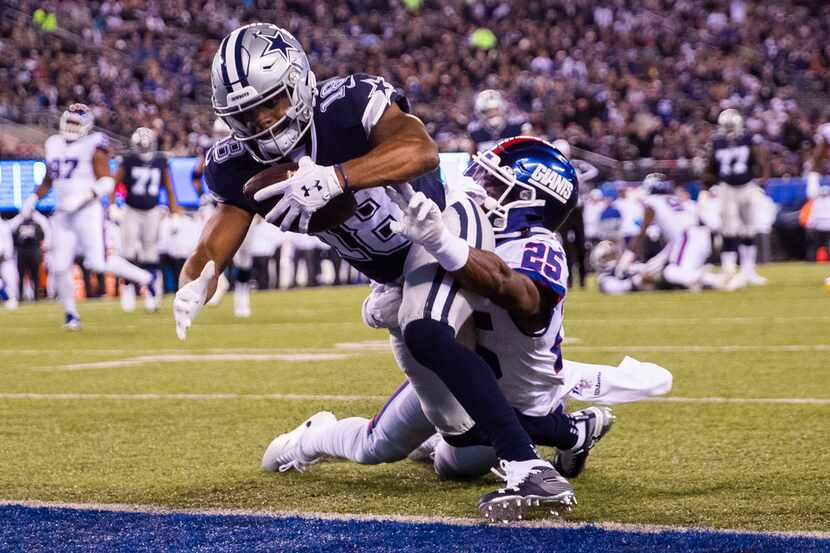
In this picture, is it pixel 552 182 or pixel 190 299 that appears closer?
pixel 190 299

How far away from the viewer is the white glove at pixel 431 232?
2980mm

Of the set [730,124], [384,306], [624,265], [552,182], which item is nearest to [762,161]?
[730,124]

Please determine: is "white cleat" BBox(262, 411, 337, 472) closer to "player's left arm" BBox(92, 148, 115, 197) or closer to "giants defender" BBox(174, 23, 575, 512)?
"giants defender" BBox(174, 23, 575, 512)

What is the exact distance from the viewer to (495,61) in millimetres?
26922

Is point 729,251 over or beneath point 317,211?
beneath

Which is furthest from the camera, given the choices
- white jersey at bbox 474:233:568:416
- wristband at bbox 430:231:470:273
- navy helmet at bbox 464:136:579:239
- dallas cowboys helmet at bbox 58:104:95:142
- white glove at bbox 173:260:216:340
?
dallas cowboys helmet at bbox 58:104:95:142

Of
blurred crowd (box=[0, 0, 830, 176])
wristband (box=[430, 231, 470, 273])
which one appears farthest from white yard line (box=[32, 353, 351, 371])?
blurred crowd (box=[0, 0, 830, 176])

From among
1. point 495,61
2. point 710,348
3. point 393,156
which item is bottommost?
Answer: point 710,348

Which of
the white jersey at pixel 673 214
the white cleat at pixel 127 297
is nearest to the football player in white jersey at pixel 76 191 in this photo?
the white cleat at pixel 127 297

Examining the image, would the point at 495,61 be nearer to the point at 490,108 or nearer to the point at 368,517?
the point at 490,108

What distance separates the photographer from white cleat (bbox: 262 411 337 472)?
12.4ft

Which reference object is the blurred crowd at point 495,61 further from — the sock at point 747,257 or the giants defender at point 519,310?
the giants defender at point 519,310

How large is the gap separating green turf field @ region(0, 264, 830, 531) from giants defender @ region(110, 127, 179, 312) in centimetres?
293

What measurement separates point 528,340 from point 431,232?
0.54 m
